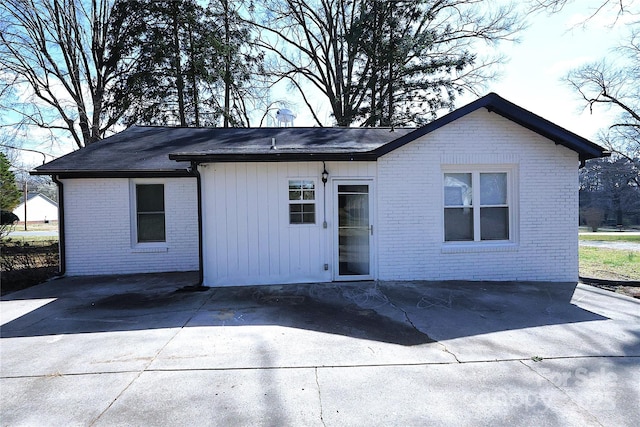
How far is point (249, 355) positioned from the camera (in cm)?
392

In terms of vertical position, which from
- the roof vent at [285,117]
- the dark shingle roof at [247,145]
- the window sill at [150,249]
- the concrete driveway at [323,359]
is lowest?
the concrete driveway at [323,359]

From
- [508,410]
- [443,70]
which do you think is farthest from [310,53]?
[508,410]

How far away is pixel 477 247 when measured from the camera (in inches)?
297

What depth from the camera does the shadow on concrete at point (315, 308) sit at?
4895 mm

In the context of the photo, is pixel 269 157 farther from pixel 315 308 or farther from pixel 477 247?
pixel 477 247

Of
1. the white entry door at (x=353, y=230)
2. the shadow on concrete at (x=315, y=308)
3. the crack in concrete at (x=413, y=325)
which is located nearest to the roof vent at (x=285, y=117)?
the white entry door at (x=353, y=230)

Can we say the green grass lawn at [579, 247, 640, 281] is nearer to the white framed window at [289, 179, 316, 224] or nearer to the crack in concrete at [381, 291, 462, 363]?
the crack in concrete at [381, 291, 462, 363]

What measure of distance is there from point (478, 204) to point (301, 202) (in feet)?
12.7

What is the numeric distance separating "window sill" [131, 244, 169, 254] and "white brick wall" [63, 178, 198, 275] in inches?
0.9

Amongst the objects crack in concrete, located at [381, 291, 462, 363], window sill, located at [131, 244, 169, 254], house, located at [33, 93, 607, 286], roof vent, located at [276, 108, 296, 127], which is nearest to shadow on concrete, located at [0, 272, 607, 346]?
crack in concrete, located at [381, 291, 462, 363]

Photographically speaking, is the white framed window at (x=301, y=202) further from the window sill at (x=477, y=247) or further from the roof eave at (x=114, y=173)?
the window sill at (x=477, y=247)

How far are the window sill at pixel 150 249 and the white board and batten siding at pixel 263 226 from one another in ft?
8.45

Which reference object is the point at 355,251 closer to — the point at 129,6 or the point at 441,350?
the point at 441,350

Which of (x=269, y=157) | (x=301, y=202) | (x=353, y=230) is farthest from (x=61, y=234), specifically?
(x=353, y=230)
